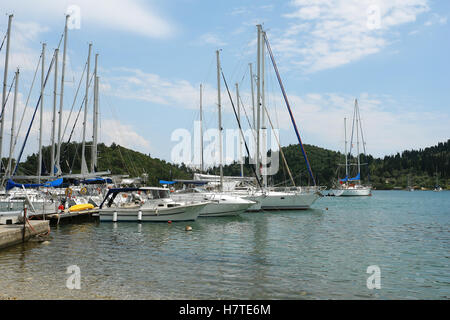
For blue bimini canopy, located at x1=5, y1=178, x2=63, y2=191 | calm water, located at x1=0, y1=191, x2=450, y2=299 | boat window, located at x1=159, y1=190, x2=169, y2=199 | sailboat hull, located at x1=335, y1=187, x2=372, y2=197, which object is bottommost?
sailboat hull, located at x1=335, y1=187, x2=372, y2=197

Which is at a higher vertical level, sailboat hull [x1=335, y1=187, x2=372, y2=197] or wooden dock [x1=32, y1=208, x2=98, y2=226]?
wooden dock [x1=32, y1=208, x2=98, y2=226]

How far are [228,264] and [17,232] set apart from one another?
12.3 m

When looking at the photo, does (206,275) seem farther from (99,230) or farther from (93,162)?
(93,162)

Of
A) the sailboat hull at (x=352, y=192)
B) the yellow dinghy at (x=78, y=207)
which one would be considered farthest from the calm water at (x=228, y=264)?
the sailboat hull at (x=352, y=192)

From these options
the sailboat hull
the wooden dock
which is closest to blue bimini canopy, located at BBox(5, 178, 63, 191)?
the wooden dock

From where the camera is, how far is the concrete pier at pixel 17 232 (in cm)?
1903

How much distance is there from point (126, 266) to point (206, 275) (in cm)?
385

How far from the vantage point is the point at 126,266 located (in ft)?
52.1

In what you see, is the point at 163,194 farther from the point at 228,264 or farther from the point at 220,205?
the point at 228,264

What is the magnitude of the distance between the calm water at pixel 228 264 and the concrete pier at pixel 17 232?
20.6 inches

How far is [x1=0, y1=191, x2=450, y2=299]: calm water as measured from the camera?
12.3 m

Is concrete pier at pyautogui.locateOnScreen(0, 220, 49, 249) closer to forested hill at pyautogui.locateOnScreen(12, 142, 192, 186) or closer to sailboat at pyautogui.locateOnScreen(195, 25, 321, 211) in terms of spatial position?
sailboat at pyautogui.locateOnScreen(195, 25, 321, 211)

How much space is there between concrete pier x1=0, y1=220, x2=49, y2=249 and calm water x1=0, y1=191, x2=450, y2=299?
524 mm
